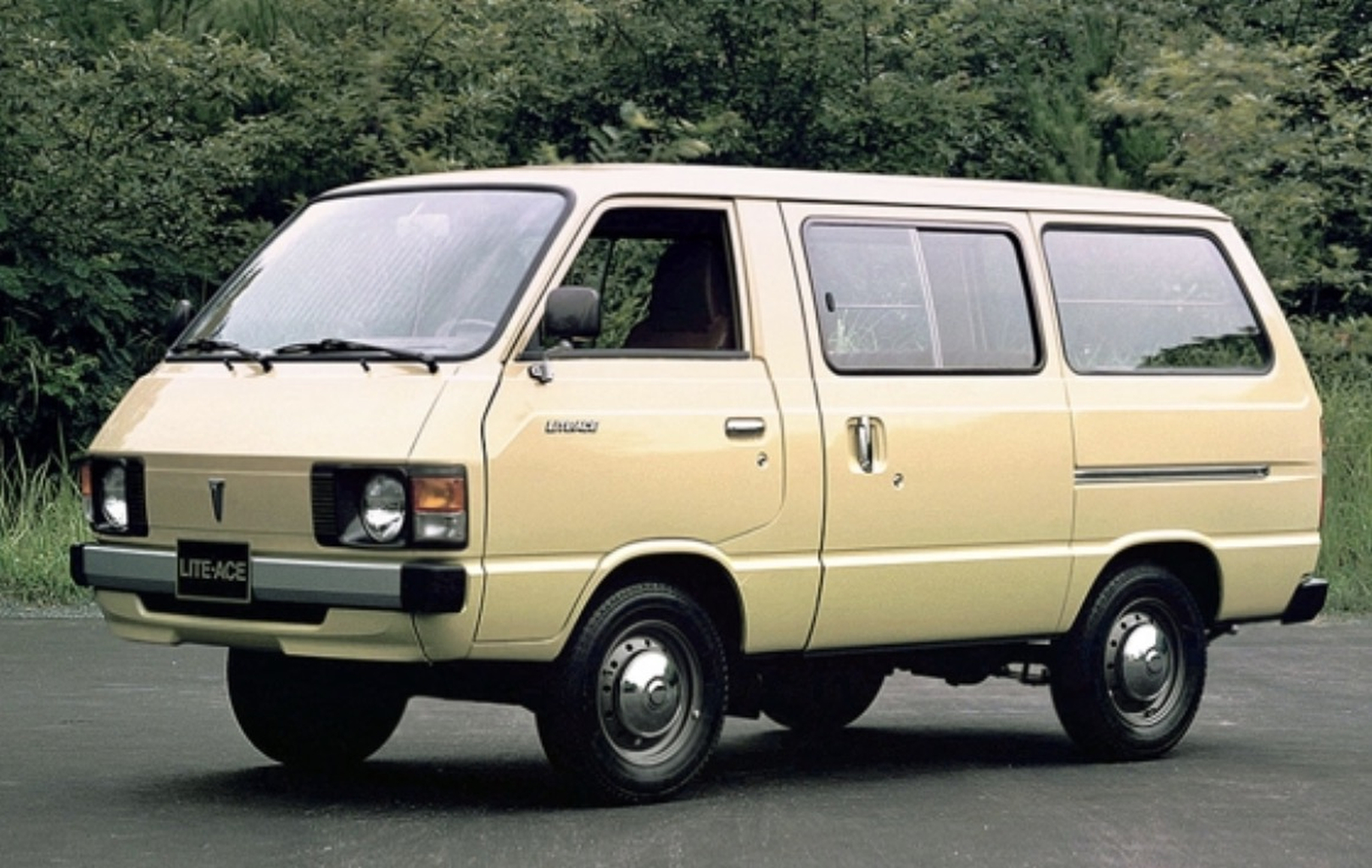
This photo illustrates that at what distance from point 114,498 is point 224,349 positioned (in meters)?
0.62

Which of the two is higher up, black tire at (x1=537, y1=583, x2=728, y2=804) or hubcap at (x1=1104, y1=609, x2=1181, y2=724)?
black tire at (x1=537, y1=583, x2=728, y2=804)

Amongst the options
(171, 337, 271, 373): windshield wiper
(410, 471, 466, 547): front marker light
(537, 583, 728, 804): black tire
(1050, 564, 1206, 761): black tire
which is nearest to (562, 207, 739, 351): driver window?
(537, 583, 728, 804): black tire

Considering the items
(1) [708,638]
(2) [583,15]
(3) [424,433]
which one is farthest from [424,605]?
(2) [583,15]

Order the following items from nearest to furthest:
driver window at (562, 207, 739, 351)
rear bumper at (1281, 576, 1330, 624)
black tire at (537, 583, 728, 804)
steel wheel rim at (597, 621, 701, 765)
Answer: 1. black tire at (537, 583, 728, 804)
2. steel wheel rim at (597, 621, 701, 765)
3. driver window at (562, 207, 739, 351)
4. rear bumper at (1281, 576, 1330, 624)

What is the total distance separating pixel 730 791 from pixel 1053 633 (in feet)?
5.19

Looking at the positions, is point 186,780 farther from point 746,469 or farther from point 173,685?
point 173,685

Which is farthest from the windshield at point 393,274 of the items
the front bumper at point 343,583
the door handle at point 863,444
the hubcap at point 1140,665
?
the hubcap at point 1140,665

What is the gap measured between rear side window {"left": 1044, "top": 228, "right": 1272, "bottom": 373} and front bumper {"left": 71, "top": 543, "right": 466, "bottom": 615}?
317 cm

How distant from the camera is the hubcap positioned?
1135cm

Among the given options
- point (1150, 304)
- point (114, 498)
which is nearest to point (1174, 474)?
point (1150, 304)

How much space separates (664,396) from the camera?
9.77m

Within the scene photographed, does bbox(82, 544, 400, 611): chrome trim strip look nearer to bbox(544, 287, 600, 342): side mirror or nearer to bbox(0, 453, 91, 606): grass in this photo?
bbox(544, 287, 600, 342): side mirror

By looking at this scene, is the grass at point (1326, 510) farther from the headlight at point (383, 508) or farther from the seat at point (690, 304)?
Answer: the headlight at point (383, 508)

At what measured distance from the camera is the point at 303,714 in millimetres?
10547
